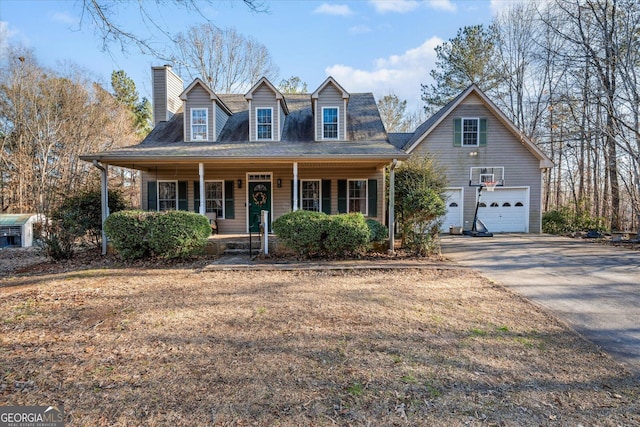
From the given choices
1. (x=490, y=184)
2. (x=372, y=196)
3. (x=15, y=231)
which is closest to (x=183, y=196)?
(x=15, y=231)

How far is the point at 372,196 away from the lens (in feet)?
37.9

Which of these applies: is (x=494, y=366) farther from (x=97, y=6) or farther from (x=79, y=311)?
(x=97, y=6)

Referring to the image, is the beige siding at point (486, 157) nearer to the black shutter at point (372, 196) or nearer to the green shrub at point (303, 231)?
the black shutter at point (372, 196)

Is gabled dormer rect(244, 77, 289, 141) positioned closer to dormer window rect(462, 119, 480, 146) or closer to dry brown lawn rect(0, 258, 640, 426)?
dry brown lawn rect(0, 258, 640, 426)

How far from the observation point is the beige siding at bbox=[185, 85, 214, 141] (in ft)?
37.0

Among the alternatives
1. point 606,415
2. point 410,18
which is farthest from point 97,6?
point 410,18

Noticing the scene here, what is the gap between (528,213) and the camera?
14.0m

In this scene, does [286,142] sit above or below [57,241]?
above

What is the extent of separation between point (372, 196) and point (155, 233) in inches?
289

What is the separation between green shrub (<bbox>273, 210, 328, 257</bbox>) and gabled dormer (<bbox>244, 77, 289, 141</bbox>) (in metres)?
4.29

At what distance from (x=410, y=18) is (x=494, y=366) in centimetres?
1272


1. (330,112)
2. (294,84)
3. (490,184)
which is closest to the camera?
(330,112)

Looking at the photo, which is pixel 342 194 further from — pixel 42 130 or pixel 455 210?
pixel 42 130

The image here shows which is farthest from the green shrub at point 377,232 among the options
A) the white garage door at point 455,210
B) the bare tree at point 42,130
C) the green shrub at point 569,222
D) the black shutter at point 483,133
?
the bare tree at point 42,130
